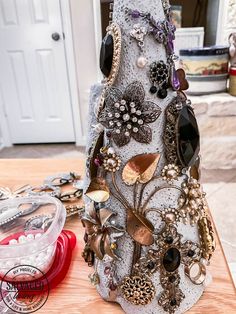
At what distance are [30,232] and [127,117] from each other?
252 mm

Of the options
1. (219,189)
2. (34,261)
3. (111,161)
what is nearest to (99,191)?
(111,161)

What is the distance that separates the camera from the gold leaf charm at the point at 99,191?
0.29 m

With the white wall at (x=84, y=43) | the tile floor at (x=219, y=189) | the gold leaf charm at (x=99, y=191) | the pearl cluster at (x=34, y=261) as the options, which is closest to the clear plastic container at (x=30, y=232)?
the pearl cluster at (x=34, y=261)

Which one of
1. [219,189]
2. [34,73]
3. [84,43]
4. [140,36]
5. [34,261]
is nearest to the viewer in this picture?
[140,36]

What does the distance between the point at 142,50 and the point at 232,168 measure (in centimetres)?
150

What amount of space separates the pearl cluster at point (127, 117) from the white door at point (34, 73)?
1.78 metres

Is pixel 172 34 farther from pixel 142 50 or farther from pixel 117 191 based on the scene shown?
pixel 117 191

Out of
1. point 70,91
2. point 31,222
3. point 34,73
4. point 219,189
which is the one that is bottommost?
point 219,189

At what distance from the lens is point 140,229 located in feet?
0.95

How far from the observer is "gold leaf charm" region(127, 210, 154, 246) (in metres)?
0.29

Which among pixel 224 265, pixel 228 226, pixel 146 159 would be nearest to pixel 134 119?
pixel 146 159

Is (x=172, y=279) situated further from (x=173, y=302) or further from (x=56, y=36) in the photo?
(x=56, y=36)

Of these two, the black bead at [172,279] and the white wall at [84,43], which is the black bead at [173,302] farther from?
the white wall at [84,43]

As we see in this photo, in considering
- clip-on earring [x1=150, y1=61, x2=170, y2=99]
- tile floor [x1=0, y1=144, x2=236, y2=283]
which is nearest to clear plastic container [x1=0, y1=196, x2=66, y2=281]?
clip-on earring [x1=150, y1=61, x2=170, y2=99]
